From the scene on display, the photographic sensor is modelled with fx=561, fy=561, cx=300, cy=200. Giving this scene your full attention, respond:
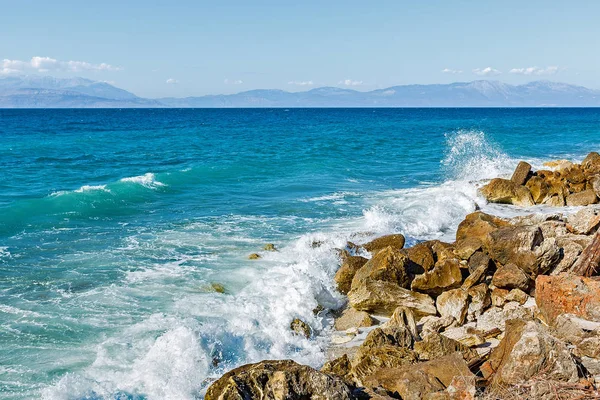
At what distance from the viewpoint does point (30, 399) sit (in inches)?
324

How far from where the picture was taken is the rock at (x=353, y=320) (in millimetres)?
10859

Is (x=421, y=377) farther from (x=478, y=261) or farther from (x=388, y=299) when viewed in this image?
(x=478, y=261)

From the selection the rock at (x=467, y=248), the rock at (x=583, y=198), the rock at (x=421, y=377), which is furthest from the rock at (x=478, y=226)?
the rock at (x=421, y=377)

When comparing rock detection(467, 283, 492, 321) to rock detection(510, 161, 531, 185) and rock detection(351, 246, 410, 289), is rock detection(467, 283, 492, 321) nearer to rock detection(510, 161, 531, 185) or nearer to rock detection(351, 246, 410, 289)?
rock detection(351, 246, 410, 289)

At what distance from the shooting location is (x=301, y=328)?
10.7m

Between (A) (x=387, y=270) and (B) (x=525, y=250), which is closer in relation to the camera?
(B) (x=525, y=250)

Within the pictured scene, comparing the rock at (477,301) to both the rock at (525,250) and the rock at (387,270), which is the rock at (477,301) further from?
the rock at (387,270)

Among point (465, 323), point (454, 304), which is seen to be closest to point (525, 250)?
point (454, 304)

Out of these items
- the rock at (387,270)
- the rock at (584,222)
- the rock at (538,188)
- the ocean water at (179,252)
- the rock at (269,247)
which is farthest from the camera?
the rock at (538,188)

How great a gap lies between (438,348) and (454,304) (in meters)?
2.49

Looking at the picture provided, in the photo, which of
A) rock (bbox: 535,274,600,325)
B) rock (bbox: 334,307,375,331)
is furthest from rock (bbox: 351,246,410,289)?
rock (bbox: 535,274,600,325)

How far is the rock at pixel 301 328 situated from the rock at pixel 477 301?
298cm

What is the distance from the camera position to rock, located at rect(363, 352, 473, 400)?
695cm

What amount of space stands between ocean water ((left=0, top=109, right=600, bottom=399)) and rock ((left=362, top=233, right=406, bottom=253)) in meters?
0.92
